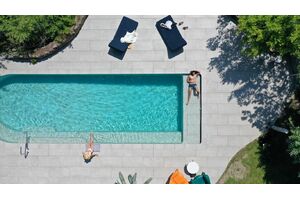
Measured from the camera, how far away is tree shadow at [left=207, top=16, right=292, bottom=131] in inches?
620

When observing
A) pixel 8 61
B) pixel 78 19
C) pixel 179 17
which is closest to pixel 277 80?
pixel 179 17

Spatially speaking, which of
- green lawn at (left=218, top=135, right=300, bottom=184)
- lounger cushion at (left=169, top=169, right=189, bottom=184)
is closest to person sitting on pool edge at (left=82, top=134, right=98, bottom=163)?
lounger cushion at (left=169, top=169, right=189, bottom=184)

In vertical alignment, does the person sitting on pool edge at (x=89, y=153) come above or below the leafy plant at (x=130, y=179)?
above

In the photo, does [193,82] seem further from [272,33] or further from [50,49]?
[50,49]

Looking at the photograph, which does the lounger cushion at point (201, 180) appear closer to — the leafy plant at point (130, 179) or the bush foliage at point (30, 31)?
the leafy plant at point (130, 179)

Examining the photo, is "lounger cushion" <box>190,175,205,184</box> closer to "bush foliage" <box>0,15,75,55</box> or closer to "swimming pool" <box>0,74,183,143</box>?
"swimming pool" <box>0,74,183,143</box>

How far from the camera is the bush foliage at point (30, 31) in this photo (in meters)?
15.0

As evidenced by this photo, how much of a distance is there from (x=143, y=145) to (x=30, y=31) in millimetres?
5609

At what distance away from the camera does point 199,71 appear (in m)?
15.9

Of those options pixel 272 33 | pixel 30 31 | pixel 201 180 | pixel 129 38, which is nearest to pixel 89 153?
pixel 201 180

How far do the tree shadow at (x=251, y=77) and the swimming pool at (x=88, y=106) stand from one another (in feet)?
6.00

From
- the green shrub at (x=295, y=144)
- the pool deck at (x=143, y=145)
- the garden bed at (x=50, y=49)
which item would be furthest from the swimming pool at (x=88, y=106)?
the green shrub at (x=295, y=144)
